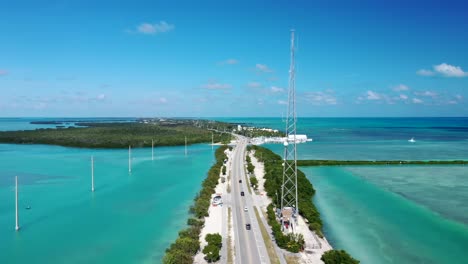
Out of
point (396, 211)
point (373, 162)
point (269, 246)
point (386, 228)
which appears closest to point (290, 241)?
point (269, 246)

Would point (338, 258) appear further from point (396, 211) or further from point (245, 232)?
point (396, 211)

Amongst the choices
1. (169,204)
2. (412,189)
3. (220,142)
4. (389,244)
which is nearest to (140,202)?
(169,204)

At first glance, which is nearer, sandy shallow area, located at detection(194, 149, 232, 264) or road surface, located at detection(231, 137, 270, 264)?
road surface, located at detection(231, 137, 270, 264)

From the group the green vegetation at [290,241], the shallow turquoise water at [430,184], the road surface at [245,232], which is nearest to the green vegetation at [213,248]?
the road surface at [245,232]

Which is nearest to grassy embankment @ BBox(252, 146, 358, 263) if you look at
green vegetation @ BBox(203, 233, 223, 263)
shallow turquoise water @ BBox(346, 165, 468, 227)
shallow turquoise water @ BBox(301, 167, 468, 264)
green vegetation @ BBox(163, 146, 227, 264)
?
shallow turquoise water @ BBox(301, 167, 468, 264)

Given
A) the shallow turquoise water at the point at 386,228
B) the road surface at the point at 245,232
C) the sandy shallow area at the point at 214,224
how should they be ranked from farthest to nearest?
1. the shallow turquoise water at the point at 386,228
2. the sandy shallow area at the point at 214,224
3. the road surface at the point at 245,232

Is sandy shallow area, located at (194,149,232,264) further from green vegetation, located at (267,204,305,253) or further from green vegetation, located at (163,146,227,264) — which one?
green vegetation, located at (267,204,305,253)

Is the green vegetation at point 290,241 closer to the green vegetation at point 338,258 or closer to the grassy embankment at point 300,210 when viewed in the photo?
the grassy embankment at point 300,210

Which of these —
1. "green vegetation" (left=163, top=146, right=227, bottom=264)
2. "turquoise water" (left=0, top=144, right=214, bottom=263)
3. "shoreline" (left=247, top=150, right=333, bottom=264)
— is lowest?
"turquoise water" (left=0, top=144, right=214, bottom=263)
